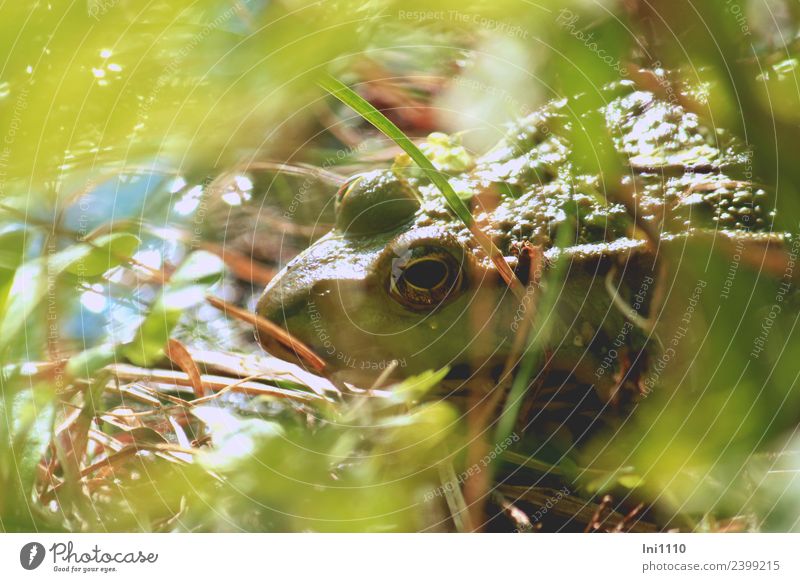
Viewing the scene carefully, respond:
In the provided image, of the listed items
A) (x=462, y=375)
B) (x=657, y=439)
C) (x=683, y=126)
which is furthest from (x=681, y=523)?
(x=683, y=126)

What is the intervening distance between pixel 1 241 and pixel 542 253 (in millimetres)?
724

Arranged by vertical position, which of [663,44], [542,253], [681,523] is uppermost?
[663,44]

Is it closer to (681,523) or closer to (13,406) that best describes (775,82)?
(681,523)

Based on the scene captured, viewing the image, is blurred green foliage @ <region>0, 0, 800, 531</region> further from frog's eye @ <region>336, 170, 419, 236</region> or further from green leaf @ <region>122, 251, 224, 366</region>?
frog's eye @ <region>336, 170, 419, 236</region>

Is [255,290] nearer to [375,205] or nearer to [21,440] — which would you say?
[375,205]

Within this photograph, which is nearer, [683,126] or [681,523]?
[681,523]

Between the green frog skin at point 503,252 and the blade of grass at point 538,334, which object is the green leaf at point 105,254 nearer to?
the green frog skin at point 503,252

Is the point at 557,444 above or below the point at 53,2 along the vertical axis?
below

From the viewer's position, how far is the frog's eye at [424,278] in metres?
0.77

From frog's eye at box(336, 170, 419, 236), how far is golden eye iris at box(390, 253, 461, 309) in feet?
0.25

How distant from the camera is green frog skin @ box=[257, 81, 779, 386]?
0.77 m

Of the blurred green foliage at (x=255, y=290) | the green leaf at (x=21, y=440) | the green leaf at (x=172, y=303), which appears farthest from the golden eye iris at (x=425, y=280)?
the green leaf at (x=21, y=440)

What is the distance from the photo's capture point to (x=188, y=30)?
80 centimetres

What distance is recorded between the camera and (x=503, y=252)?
0.80 meters
